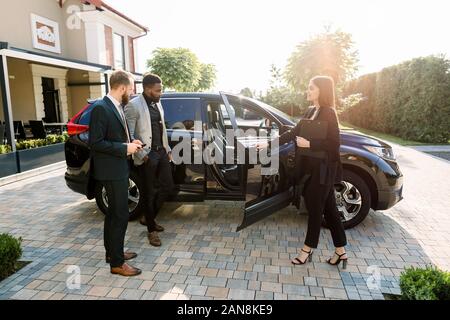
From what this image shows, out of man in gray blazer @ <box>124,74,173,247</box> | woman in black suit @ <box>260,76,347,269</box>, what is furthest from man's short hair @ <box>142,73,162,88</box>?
→ woman in black suit @ <box>260,76,347,269</box>

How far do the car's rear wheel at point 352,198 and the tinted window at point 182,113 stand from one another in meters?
2.07

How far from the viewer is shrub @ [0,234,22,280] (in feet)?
10.7

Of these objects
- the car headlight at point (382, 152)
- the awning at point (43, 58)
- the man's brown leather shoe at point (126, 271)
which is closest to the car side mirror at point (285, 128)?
the car headlight at point (382, 152)

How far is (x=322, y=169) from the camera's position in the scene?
3.23 meters

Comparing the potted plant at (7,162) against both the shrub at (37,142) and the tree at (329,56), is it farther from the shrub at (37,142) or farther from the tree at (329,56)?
the tree at (329,56)

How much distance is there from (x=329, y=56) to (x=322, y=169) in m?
16.3

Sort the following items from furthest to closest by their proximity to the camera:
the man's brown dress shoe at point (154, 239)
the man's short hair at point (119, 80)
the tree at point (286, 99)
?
1. the tree at point (286, 99)
2. the man's brown dress shoe at point (154, 239)
3. the man's short hair at point (119, 80)

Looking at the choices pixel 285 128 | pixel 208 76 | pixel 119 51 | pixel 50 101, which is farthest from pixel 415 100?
pixel 208 76

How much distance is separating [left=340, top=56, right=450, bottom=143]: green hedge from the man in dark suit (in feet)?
40.5

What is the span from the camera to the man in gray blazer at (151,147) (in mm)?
3756

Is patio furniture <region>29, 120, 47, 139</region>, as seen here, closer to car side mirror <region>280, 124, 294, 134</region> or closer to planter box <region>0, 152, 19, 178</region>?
planter box <region>0, 152, 19, 178</region>

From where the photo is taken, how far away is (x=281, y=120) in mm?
4535
